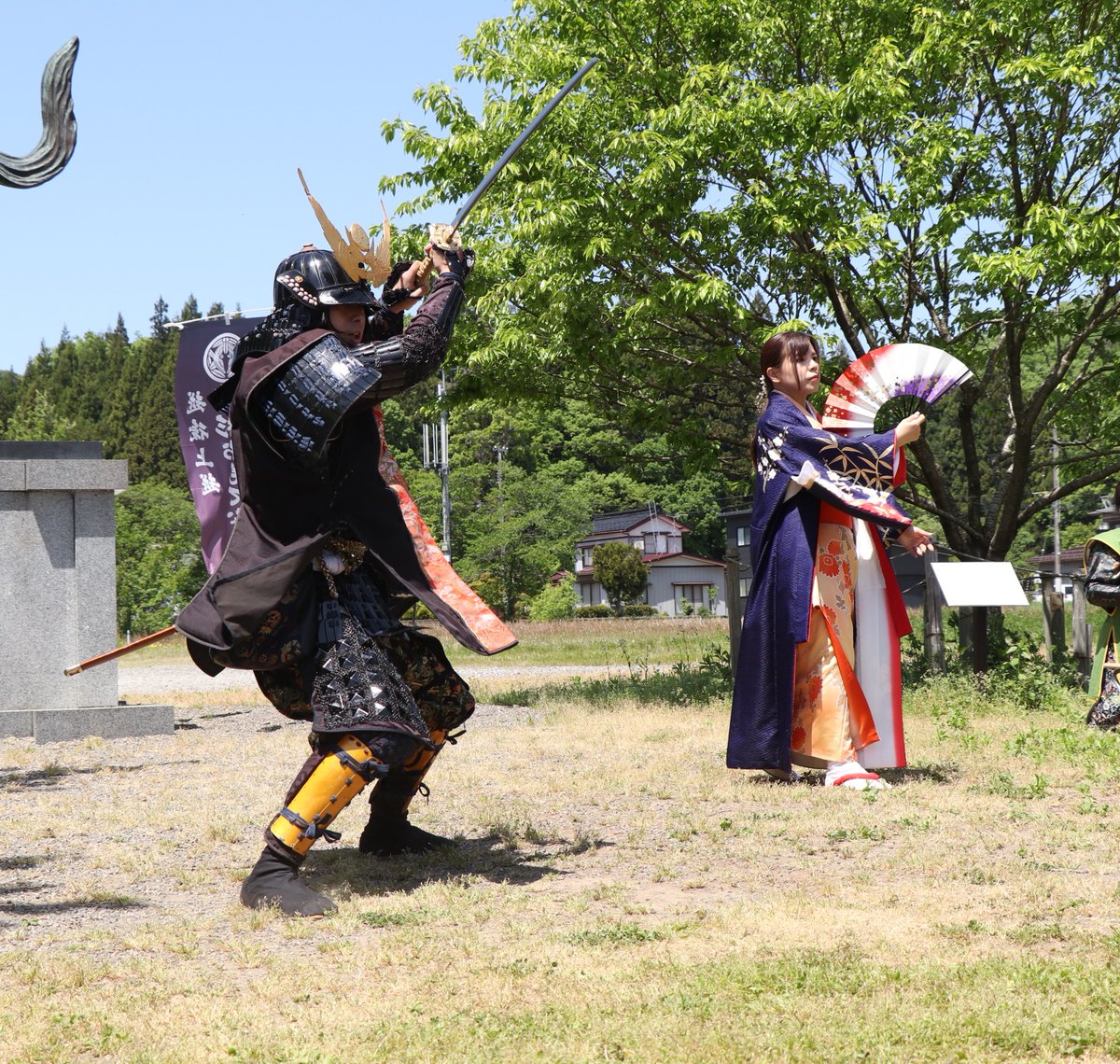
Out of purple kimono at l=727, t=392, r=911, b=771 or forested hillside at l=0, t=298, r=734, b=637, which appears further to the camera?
forested hillside at l=0, t=298, r=734, b=637

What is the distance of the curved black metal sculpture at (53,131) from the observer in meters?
4.48

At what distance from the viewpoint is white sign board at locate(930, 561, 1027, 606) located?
773cm

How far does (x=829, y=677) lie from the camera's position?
6.34 m

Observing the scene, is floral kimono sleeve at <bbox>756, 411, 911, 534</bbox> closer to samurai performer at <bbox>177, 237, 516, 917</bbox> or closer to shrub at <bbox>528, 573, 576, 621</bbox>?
samurai performer at <bbox>177, 237, 516, 917</bbox>

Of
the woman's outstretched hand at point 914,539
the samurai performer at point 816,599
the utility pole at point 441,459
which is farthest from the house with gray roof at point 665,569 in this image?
the woman's outstretched hand at point 914,539

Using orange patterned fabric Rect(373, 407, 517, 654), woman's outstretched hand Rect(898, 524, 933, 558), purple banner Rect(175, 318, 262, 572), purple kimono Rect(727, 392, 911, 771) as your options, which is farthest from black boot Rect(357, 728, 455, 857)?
purple banner Rect(175, 318, 262, 572)

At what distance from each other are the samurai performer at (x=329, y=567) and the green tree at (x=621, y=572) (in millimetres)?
42784

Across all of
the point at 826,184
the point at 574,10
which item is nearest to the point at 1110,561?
the point at 826,184

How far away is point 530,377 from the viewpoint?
11.8 metres

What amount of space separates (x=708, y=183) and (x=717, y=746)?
5.04 metres

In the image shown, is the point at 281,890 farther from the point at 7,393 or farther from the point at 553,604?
the point at 7,393

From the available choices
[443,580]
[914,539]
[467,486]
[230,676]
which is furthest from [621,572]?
[443,580]

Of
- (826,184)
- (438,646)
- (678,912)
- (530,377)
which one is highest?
(826,184)

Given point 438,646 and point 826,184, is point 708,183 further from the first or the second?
point 438,646
